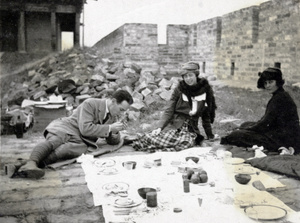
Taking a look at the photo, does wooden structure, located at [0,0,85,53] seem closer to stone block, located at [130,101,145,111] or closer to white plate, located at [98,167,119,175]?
stone block, located at [130,101,145,111]

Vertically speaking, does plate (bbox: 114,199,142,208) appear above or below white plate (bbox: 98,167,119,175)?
below

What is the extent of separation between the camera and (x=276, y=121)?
14.1 feet

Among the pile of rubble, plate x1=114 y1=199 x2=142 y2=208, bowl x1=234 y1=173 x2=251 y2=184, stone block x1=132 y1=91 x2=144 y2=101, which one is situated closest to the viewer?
plate x1=114 y1=199 x2=142 y2=208

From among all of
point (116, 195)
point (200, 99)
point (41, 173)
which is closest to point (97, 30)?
point (200, 99)

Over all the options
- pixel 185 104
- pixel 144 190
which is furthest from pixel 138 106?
pixel 144 190

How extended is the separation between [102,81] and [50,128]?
7.80 feet

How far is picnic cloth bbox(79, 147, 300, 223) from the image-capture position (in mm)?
2760

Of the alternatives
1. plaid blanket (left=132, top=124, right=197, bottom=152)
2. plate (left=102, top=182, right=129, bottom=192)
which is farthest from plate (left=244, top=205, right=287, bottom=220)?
plaid blanket (left=132, top=124, right=197, bottom=152)

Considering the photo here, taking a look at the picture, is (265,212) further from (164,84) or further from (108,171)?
(164,84)

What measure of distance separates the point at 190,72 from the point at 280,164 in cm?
173

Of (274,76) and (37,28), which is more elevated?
(37,28)

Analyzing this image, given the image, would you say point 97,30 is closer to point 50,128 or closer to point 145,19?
point 145,19

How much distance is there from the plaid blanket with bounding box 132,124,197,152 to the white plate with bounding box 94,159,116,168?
27.1 inches

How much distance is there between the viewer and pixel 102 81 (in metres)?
6.23
